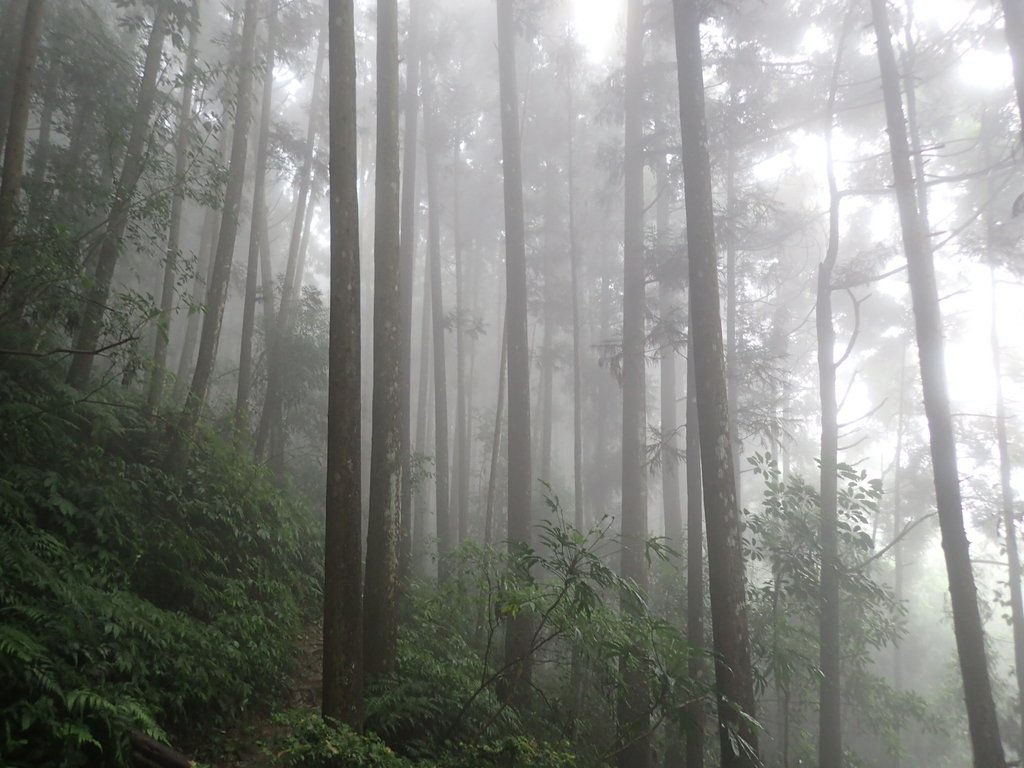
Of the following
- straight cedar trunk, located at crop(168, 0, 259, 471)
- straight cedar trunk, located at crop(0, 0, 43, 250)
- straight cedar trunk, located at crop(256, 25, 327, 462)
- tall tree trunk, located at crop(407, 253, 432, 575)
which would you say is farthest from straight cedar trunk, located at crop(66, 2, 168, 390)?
tall tree trunk, located at crop(407, 253, 432, 575)

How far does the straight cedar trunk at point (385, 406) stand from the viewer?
6.26 metres

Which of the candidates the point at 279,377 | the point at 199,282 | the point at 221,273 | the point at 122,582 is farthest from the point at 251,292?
Result: the point at 122,582

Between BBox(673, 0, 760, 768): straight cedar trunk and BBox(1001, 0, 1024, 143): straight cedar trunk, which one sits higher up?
BBox(1001, 0, 1024, 143): straight cedar trunk

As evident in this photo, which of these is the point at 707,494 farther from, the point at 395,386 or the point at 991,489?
the point at 991,489

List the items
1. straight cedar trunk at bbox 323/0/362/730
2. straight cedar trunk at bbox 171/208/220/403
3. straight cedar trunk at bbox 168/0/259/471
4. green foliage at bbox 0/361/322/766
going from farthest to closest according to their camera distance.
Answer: straight cedar trunk at bbox 171/208/220/403 → straight cedar trunk at bbox 168/0/259/471 → straight cedar trunk at bbox 323/0/362/730 → green foliage at bbox 0/361/322/766

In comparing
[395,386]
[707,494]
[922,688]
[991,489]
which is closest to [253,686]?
[395,386]

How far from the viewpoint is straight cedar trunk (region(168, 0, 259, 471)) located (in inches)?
339

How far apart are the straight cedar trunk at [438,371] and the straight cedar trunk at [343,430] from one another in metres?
6.45

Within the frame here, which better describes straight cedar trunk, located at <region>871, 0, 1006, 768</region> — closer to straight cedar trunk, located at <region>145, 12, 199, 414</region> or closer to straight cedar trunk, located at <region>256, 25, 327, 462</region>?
straight cedar trunk, located at <region>145, 12, 199, 414</region>

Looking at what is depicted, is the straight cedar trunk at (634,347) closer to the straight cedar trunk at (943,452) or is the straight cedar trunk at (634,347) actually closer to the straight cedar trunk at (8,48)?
the straight cedar trunk at (943,452)

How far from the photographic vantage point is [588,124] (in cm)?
2409

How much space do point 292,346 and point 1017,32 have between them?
14603 millimetres

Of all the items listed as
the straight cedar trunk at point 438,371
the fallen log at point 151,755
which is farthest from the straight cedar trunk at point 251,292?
the fallen log at point 151,755

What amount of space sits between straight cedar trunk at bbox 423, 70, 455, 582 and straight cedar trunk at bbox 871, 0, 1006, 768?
8280 millimetres
